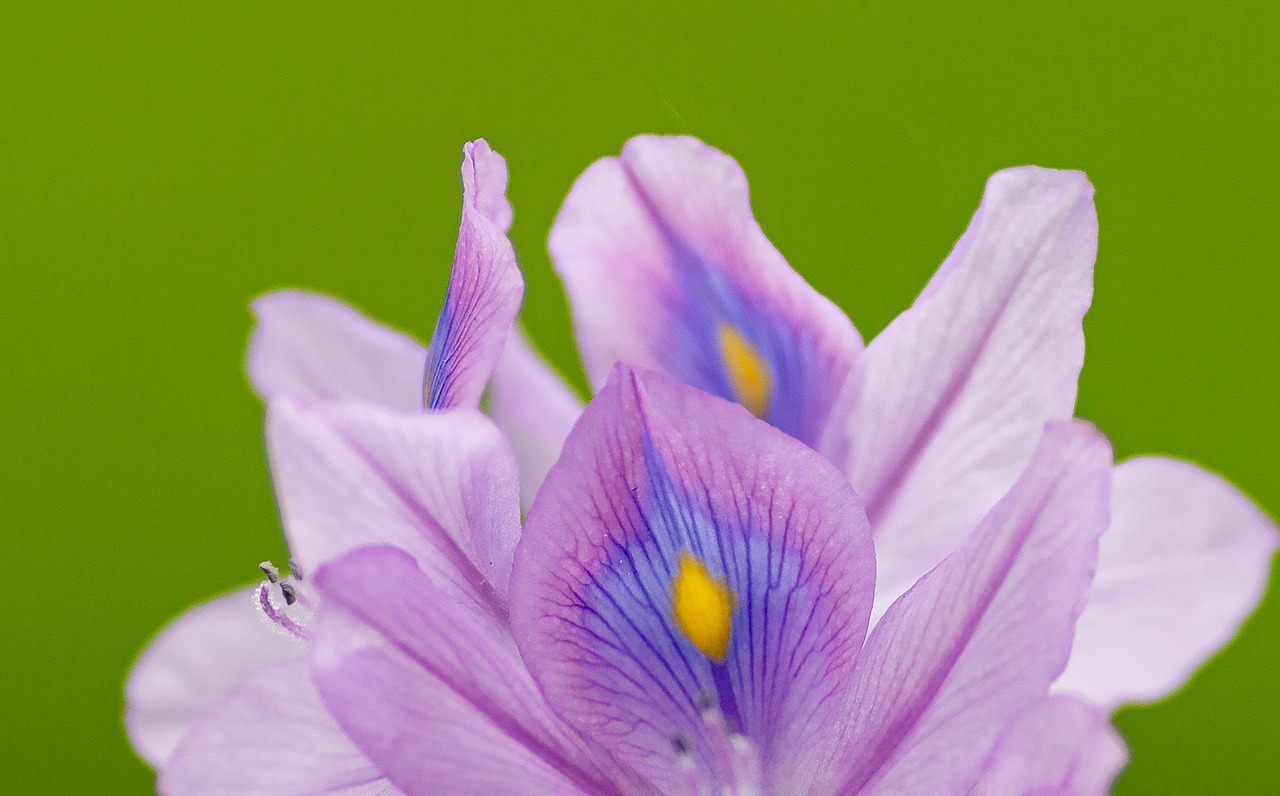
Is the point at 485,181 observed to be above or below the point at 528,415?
above

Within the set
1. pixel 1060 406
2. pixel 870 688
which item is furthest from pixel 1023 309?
pixel 870 688

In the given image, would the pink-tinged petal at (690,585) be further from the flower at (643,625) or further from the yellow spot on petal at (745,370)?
the yellow spot on petal at (745,370)

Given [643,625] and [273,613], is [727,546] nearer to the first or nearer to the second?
→ [643,625]

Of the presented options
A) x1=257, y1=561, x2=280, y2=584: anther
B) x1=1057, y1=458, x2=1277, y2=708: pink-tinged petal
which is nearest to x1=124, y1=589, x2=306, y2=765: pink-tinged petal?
x1=257, y1=561, x2=280, y2=584: anther

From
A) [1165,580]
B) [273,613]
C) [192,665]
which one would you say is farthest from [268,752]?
[1165,580]

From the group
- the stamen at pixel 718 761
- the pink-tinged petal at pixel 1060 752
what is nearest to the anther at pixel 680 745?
the stamen at pixel 718 761

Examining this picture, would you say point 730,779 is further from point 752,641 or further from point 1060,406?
point 1060,406
